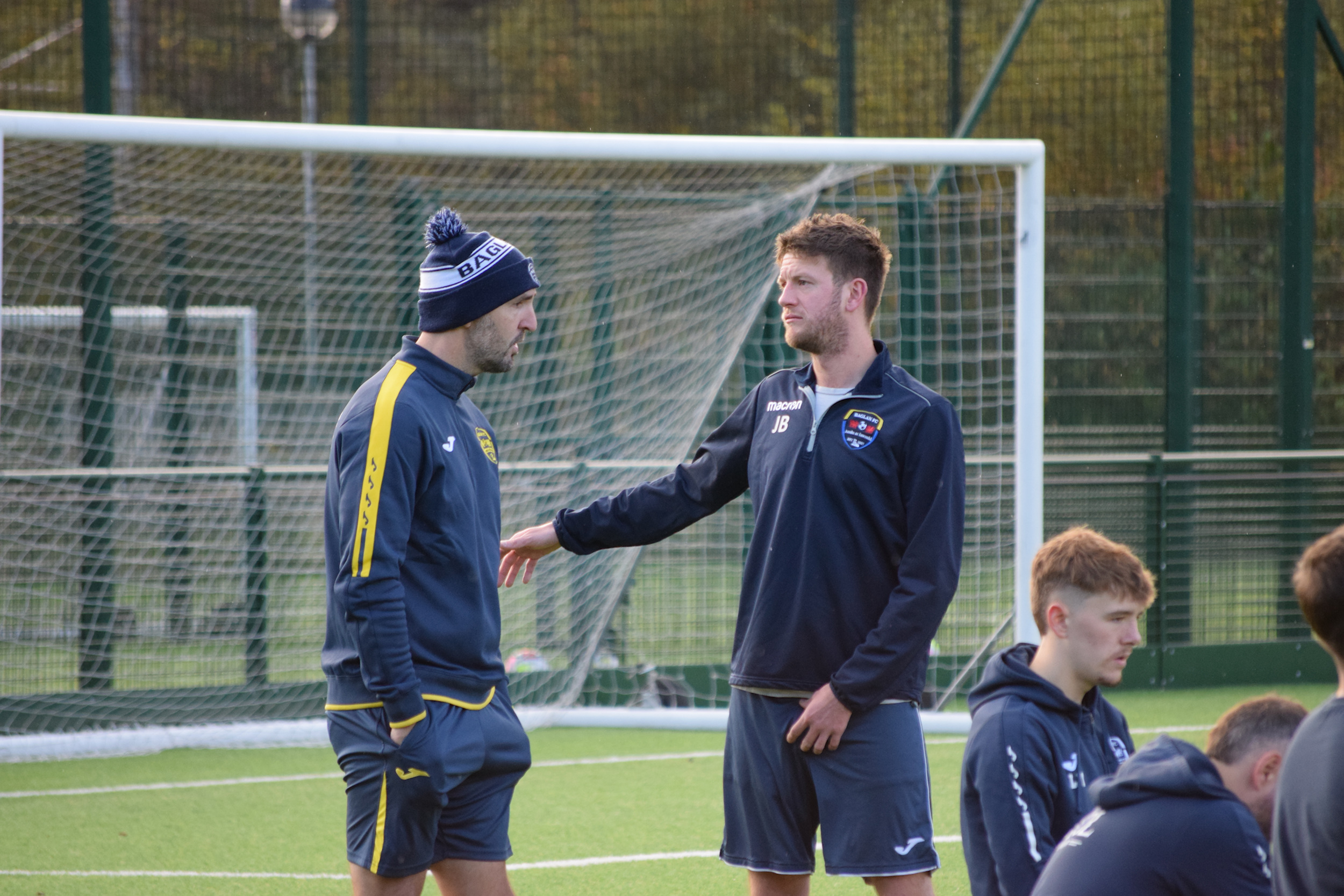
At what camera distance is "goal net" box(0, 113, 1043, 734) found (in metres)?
7.04

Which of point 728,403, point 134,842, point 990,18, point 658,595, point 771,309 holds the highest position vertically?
point 990,18

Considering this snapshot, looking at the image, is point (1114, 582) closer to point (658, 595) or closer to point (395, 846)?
point (395, 846)

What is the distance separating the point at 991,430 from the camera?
25.2 feet

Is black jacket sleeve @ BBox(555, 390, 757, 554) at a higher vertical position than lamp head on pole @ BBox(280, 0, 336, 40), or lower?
lower

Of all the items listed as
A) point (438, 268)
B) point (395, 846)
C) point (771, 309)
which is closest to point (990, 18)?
point (771, 309)

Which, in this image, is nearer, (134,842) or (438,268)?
(438,268)

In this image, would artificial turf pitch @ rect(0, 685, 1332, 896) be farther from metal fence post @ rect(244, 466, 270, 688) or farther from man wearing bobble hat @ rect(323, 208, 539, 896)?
man wearing bobble hat @ rect(323, 208, 539, 896)

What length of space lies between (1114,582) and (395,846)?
1.62 meters

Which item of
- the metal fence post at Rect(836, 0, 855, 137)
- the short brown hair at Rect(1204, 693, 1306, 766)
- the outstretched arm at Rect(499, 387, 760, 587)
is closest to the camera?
the short brown hair at Rect(1204, 693, 1306, 766)

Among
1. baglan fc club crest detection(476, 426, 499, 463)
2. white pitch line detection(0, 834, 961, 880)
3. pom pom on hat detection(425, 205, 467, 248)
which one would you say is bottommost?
white pitch line detection(0, 834, 961, 880)

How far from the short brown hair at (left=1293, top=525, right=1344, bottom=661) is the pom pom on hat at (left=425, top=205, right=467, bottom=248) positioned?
192 cm

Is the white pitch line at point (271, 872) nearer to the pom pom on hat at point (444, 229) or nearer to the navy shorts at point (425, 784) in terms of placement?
the navy shorts at point (425, 784)

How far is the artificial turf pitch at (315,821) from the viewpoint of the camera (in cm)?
463

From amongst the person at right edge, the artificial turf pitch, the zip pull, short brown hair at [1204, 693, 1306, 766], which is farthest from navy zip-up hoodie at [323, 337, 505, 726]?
the artificial turf pitch
